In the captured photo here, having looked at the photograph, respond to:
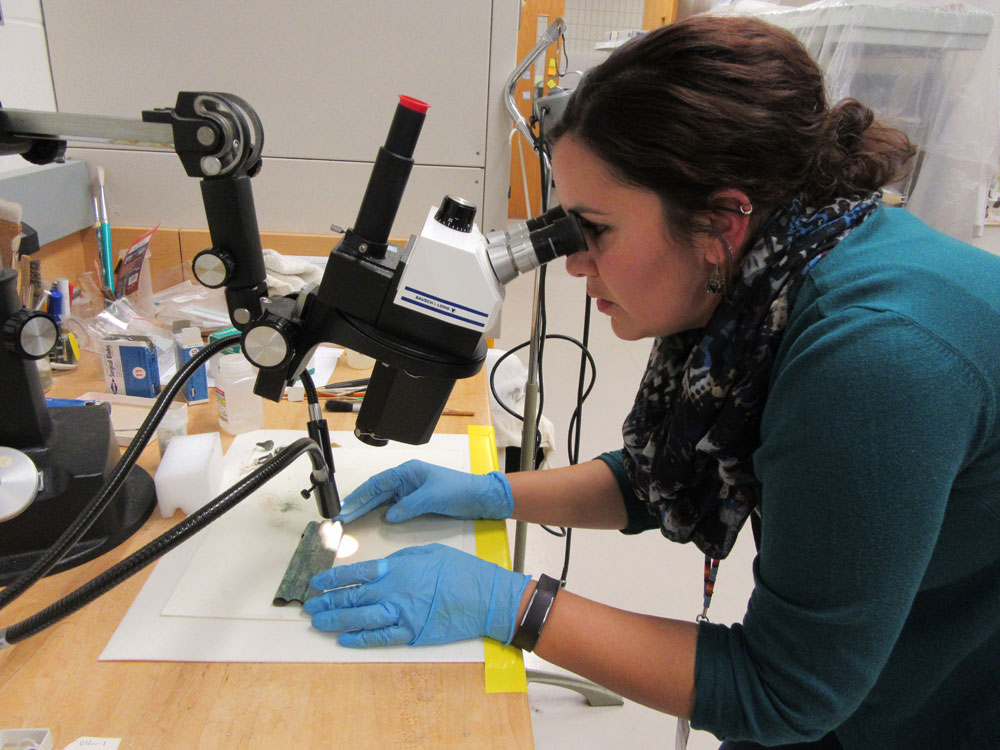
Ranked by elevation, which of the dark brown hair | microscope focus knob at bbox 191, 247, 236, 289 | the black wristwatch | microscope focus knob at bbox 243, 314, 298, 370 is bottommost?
the black wristwatch

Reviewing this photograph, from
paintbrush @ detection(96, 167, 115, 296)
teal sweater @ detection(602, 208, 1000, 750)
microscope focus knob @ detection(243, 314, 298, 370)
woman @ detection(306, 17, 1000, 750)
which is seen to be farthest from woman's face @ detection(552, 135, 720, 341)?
paintbrush @ detection(96, 167, 115, 296)

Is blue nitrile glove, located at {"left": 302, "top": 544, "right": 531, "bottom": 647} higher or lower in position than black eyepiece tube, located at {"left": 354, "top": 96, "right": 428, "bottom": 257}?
lower

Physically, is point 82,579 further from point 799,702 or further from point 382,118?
point 382,118

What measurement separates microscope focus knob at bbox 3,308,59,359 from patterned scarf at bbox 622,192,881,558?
2.58 feet

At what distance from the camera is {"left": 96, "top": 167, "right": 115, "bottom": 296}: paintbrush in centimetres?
170

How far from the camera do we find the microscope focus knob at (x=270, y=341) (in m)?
0.67

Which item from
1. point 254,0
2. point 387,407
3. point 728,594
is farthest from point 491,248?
point 728,594

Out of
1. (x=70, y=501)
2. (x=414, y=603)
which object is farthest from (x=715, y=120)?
(x=70, y=501)

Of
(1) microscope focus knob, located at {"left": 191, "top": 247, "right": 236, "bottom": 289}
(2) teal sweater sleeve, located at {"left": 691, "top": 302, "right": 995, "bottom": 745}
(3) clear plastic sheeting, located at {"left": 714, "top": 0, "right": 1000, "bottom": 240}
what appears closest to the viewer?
(2) teal sweater sleeve, located at {"left": 691, "top": 302, "right": 995, "bottom": 745}

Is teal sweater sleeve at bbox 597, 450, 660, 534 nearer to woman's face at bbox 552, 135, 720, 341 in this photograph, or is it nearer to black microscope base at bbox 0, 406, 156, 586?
woman's face at bbox 552, 135, 720, 341

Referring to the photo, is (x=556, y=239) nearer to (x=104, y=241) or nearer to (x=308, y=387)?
(x=308, y=387)

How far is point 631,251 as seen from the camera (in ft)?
2.49

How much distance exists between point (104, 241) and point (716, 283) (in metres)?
1.65

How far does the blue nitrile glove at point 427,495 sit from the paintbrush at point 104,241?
1.18 meters
